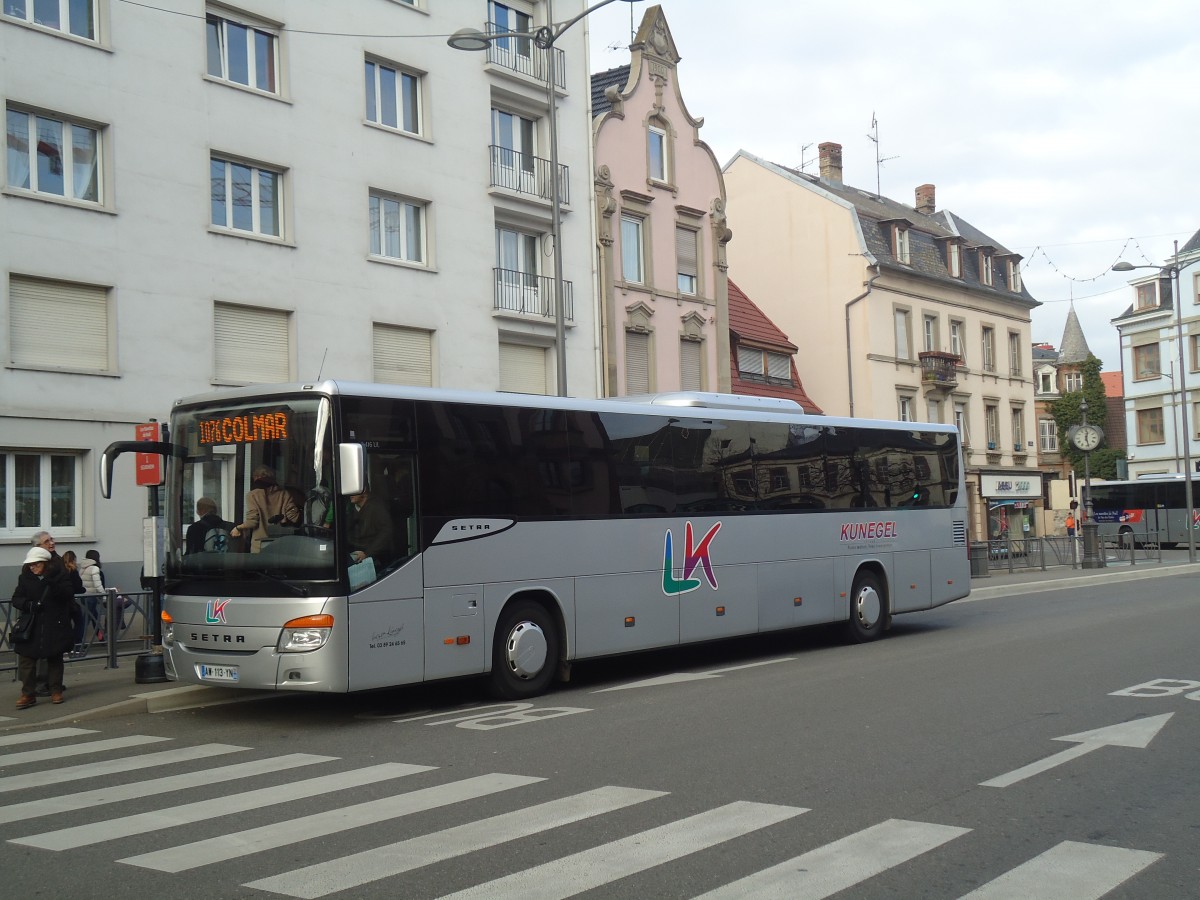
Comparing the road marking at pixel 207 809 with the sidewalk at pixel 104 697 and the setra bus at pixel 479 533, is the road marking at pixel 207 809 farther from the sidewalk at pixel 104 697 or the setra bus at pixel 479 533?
the sidewalk at pixel 104 697

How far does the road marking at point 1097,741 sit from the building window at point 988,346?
1721 inches

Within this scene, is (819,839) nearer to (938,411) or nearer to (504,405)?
(504,405)

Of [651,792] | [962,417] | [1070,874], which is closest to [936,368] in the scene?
[962,417]

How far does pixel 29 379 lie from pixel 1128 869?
1819 cm

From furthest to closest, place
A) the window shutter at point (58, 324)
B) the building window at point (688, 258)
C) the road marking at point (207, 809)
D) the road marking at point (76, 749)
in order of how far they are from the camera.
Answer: the building window at point (688, 258), the window shutter at point (58, 324), the road marking at point (76, 749), the road marking at point (207, 809)

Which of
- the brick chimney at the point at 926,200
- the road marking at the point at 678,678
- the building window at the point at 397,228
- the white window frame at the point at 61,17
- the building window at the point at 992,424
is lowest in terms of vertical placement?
the road marking at the point at 678,678

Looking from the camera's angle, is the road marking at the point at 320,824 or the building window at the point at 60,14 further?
the building window at the point at 60,14

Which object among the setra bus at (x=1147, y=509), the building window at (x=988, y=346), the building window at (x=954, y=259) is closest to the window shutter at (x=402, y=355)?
the building window at (x=954, y=259)

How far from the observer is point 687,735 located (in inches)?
375

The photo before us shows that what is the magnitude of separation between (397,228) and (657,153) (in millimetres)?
10544

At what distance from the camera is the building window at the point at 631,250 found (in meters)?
32.2

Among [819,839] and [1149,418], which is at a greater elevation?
[1149,418]

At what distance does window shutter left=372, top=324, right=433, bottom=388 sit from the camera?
993 inches

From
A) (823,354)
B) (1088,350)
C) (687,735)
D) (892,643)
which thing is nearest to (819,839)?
(687,735)
